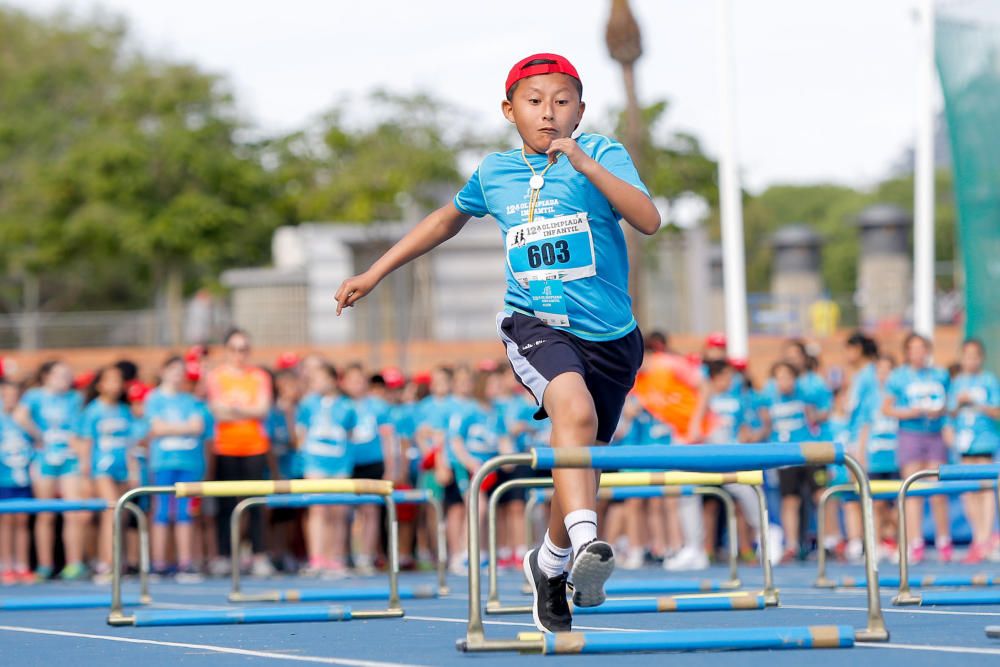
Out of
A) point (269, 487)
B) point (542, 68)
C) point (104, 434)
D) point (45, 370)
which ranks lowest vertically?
point (269, 487)

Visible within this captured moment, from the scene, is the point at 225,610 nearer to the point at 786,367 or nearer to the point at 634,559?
the point at 634,559

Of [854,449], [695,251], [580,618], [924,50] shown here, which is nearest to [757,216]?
[695,251]

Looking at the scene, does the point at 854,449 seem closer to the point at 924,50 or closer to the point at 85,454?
the point at 85,454

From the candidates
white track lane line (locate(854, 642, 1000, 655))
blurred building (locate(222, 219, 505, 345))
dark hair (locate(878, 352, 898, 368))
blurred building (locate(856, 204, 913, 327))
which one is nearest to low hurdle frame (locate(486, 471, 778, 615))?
white track lane line (locate(854, 642, 1000, 655))

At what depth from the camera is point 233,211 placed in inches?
1809

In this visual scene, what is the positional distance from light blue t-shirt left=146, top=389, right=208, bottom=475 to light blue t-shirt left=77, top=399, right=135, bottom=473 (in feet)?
1.50

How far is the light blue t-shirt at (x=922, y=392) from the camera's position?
1450 centimetres

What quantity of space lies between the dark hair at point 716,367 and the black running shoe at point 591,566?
9380mm

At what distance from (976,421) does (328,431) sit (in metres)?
5.52

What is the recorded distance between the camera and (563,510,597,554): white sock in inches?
229

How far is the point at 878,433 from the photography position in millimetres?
15133

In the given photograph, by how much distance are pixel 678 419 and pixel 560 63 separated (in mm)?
9294

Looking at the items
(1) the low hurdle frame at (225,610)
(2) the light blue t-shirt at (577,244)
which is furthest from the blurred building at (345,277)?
(2) the light blue t-shirt at (577,244)

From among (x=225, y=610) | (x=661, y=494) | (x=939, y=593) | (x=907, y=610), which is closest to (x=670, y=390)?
(x=661, y=494)
